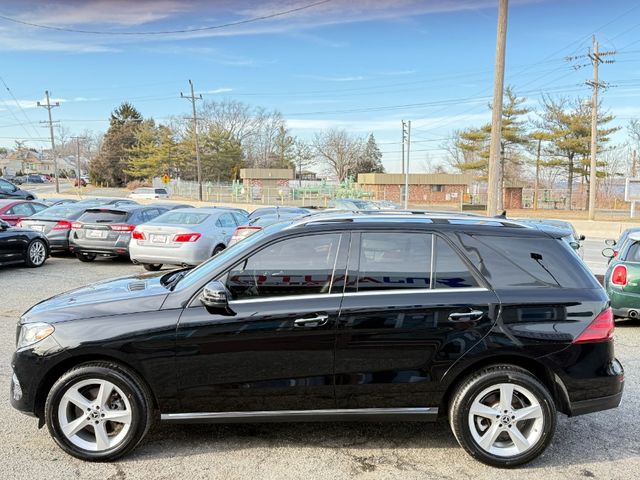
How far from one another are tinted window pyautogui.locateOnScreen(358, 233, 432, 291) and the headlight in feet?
6.94

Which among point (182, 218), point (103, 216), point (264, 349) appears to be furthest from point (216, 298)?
point (103, 216)

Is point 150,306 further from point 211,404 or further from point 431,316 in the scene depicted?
point 431,316

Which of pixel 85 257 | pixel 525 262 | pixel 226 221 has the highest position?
pixel 525 262

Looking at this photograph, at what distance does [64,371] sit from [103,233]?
32.1 feet

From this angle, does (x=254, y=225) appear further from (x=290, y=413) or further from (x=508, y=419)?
(x=508, y=419)

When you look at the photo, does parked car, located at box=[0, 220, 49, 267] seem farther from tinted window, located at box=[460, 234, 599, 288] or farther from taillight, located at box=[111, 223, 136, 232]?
tinted window, located at box=[460, 234, 599, 288]

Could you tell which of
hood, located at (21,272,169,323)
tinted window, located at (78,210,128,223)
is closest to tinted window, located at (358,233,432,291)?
hood, located at (21,272,169,323)

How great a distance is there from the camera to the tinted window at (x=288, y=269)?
3.70 meters

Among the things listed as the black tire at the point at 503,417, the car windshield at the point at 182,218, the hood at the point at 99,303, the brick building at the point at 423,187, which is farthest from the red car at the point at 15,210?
the brick building at the point at 423,187

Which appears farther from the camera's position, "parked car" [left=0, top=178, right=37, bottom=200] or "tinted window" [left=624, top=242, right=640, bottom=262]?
"parked car" [left=0, top=178, right=37, bottom=200]

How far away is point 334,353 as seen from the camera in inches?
142

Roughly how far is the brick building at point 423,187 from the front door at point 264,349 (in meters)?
56.9

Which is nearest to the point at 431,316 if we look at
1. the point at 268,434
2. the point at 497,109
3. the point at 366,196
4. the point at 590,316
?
the point at 590,316

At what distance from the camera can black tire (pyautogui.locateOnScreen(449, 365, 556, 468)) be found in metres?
3.62
